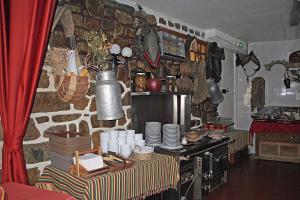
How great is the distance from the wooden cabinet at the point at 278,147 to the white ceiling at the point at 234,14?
5.58ft

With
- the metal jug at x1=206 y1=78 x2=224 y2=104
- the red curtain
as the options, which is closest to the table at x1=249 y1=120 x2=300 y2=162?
the metal jug at x1=206 y1=78 x2=224 y2=104

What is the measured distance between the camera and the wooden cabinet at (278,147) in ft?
15.4

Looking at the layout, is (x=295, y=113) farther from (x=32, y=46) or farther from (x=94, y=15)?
(x=32, y=46)

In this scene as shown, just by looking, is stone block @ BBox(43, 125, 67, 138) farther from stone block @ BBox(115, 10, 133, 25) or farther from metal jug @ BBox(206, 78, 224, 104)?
metal jug @ BBox(206, 78, 224, 104)

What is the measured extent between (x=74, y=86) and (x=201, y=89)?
2248 mm

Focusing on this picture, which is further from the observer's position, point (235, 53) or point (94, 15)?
point (235, 53)

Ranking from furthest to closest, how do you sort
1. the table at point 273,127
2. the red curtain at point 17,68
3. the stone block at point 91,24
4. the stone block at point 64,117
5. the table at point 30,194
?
the table at point 273,127 < the stone block at point 91,24 < the stone block at point 64,117 < the red curtain at point 17,68 < the table at point 30,194

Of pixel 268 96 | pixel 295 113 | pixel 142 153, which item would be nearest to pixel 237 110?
pixel 268 96

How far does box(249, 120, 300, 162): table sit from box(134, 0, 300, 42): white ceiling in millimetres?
1497

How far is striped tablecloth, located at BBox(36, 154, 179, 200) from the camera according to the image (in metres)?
1.82

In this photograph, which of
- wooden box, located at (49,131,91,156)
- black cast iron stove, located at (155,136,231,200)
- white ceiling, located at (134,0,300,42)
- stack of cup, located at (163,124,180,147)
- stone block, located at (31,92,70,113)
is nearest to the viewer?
wooden box, located at (49,131,91,156)

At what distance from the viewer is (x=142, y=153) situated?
2.33 metres

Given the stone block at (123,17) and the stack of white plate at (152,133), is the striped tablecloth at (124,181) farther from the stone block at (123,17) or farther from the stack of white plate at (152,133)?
the stone block at (123,17)

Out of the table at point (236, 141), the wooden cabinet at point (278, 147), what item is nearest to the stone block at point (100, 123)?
the table at point (236, 141)
